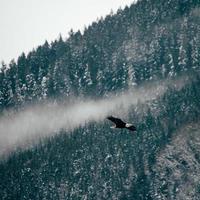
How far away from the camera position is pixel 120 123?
44188mm
